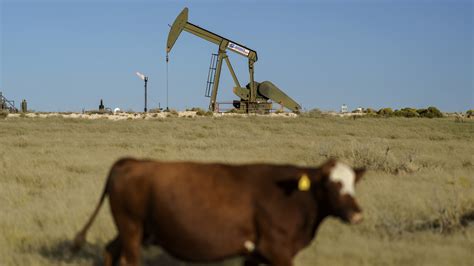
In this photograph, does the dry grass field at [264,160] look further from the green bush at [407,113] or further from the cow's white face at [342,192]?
the green bush at [407,113]

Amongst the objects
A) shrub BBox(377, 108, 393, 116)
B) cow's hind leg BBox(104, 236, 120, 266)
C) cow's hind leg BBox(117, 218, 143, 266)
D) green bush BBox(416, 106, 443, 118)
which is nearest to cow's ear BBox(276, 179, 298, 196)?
cow's hind leg BBox(117, 218, 143, 266)

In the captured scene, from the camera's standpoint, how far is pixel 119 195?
5742 mm

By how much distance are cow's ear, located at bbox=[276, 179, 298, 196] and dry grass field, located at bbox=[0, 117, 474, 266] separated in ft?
6.52

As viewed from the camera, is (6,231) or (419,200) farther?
(419,200)

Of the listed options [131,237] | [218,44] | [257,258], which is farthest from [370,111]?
[131,237]

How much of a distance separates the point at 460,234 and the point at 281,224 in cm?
428

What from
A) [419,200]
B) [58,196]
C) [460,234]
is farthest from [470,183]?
[58,196]

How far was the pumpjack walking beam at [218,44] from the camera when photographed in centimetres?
4416

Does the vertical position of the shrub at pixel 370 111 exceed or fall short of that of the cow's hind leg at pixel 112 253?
it exceeds it

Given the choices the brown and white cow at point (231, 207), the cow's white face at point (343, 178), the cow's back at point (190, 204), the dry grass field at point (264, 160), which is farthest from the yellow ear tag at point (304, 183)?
the dry grass field at point (264, 160)

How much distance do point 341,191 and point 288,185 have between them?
1.62 feet

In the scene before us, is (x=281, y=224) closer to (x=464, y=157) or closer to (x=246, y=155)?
(x=246, y=155)

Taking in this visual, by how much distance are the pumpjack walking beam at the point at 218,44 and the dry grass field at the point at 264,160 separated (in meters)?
16.3

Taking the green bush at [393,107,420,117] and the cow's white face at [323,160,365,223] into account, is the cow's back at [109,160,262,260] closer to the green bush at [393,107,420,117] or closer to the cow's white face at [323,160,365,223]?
the cow's white face at [323,160,365,223]
